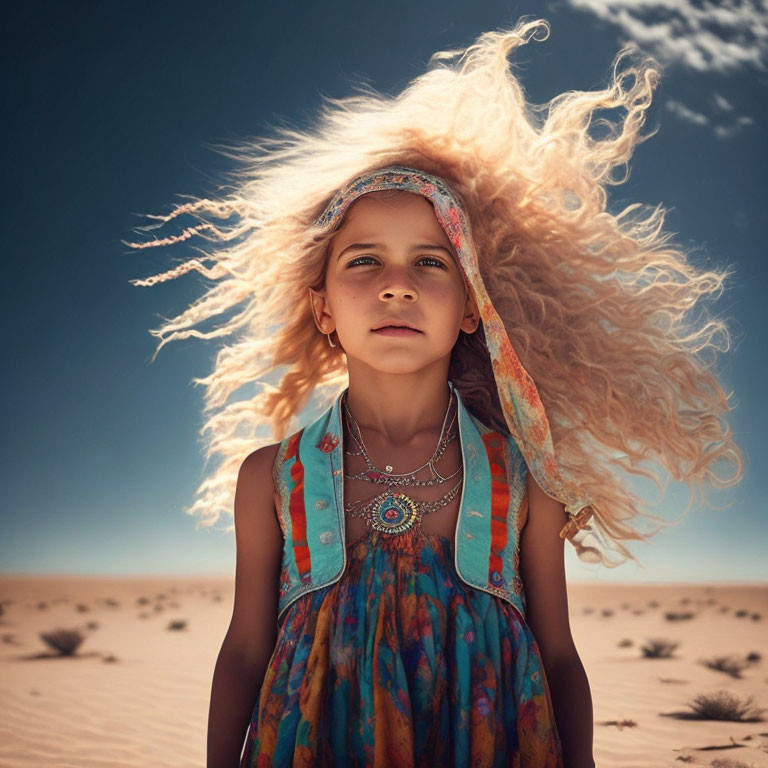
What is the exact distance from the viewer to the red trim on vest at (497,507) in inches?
86.8

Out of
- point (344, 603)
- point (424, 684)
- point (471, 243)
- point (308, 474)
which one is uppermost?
point (471, 243)

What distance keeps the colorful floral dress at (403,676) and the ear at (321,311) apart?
2.07 feet

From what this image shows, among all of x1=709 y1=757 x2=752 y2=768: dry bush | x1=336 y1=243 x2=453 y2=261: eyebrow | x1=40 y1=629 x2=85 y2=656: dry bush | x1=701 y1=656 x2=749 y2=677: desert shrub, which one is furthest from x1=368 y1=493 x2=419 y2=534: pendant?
x1=40 y1=629 x2=85 y2=656: dry bush

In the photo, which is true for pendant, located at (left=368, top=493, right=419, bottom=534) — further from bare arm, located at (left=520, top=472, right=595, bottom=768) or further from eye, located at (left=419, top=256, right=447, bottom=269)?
eye, located at (left=419, top=256, right=447, bottom=269)

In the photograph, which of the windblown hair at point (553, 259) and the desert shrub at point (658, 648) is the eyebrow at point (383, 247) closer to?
the windblown hair at point (553, 259)

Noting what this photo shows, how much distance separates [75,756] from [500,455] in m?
6.23

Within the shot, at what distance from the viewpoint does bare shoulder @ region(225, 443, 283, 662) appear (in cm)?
231

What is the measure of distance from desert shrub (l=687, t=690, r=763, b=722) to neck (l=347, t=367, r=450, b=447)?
21.2ft

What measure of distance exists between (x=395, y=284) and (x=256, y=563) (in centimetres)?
→ 82

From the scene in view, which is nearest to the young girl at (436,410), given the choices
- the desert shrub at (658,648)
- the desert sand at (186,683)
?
the desert sand at (186,683)

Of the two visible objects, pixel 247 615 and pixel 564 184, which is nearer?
pixel 247 615

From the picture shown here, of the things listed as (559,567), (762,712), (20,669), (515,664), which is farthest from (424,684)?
(20,669)

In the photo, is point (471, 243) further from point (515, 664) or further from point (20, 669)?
point (20, 669)

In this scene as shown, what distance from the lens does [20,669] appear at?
35.3 ft
